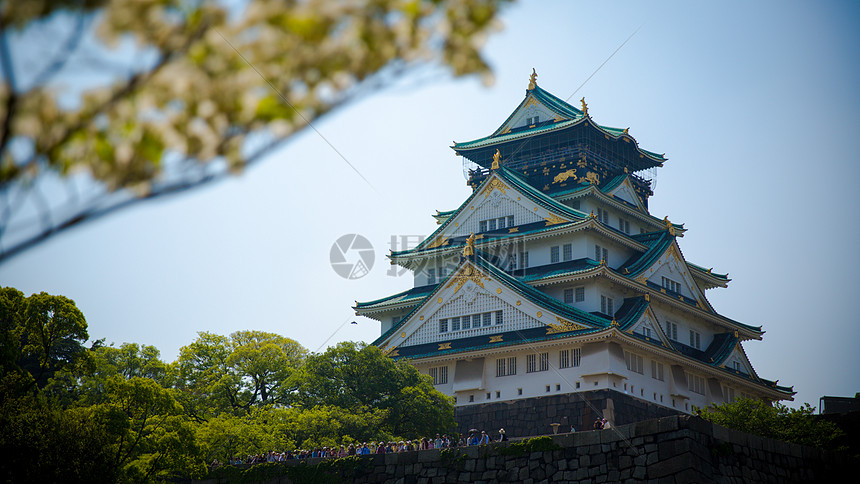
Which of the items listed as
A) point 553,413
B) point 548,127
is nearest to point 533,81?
point 548,127

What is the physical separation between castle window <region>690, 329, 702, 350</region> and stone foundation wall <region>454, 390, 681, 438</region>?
905 centimetres

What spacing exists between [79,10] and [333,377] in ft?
106

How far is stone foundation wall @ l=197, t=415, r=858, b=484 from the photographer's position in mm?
25281

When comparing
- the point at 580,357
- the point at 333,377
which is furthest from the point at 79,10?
the point at 580,357

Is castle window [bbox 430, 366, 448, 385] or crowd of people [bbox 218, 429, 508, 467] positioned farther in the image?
castle window [bbox 430, 366, 448, 385]

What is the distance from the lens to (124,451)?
93.6 ft

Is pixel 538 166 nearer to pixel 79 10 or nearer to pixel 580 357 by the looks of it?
pixel 580 357

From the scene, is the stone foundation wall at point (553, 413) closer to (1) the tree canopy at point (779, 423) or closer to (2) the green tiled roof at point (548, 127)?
(1) the tree canopy at point (779, 423)

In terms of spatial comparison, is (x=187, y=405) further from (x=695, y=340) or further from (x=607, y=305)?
(x=695, y=340)

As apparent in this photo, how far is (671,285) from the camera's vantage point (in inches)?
1935

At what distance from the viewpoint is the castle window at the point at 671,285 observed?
48772mm

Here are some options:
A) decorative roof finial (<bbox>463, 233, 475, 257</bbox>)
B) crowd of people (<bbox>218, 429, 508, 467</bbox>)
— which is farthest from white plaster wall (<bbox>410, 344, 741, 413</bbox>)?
crowd of people (<bbox>218, 429, 508, 467</bbox>)

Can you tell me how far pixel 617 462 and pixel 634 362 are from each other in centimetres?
1650

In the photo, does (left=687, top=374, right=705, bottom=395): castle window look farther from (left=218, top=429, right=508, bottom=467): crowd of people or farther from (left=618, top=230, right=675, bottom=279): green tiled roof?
(left=218, top=429, right=508, bottom=467): crowd of people
